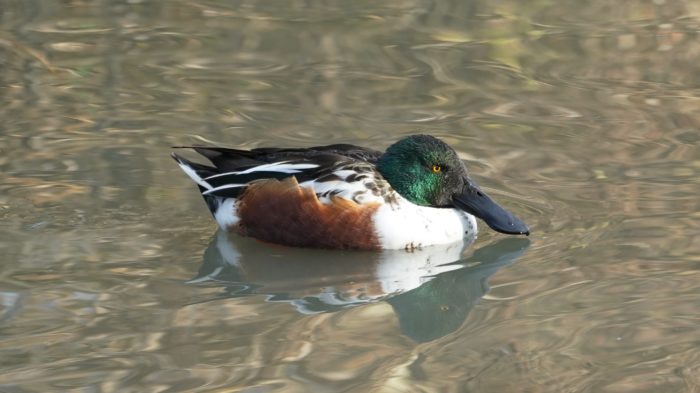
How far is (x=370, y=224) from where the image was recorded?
8.15m

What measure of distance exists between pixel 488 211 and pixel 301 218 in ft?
3.68

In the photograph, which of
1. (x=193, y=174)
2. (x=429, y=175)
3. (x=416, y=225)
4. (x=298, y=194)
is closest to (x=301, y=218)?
(x=298, y=194)

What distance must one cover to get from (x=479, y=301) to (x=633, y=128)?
3.27 m

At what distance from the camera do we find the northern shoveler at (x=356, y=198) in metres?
8.16

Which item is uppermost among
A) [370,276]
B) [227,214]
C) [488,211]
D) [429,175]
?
[429,175]

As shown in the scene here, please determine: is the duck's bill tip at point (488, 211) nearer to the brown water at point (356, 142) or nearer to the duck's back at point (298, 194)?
the brown water at point (356, 142)

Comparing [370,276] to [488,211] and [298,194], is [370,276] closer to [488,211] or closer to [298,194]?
[298,194]

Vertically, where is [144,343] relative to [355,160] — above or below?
below

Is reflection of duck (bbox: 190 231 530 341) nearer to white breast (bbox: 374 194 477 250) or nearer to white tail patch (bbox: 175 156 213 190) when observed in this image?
white breast (bbox: 374 194 477 250)

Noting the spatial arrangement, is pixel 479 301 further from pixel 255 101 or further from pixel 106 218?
pixel 255 101

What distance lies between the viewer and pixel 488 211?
823 cm

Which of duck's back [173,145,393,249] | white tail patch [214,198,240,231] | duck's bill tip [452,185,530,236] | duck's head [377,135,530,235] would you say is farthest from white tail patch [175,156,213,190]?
duck's bill tip [452,185,530,236]

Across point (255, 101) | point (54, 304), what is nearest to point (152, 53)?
point (255, 101)

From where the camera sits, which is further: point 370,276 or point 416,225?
point 416,225
